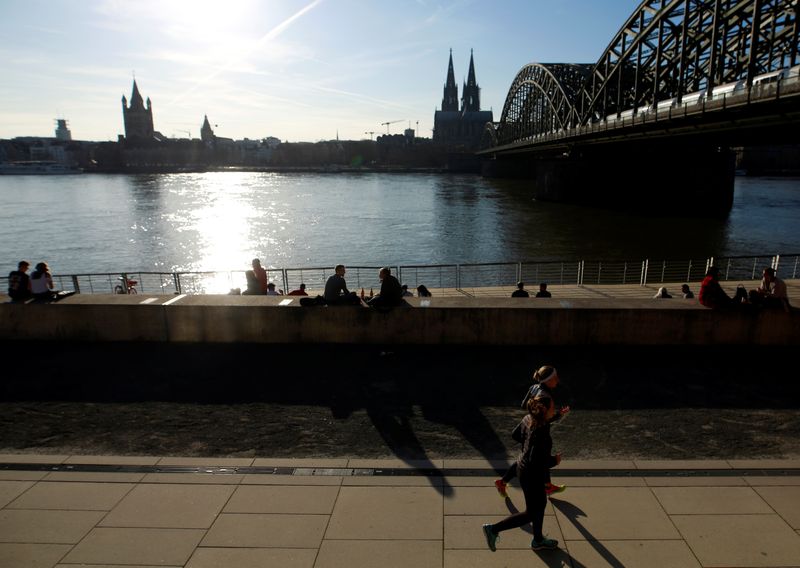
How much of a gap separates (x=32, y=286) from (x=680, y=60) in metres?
53.3

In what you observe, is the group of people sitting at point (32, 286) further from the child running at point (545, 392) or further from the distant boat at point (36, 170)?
the distant boat at point (36, 170)

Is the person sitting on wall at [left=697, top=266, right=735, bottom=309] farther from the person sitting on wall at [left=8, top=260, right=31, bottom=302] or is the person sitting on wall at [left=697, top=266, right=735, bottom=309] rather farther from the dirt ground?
the person sitting on wall at [left=8, top=260, right=31, bottom=302]

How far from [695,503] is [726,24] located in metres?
50.6

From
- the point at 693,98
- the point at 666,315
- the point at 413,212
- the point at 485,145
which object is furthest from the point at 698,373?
the point at 485,145

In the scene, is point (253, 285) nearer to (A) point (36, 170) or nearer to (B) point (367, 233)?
(B) point (367, 233)

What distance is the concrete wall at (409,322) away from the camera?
885 cm

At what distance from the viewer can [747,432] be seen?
6363mm

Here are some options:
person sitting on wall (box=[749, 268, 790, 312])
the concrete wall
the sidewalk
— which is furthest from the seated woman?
Result: person sitting on wall (box=[749, 268, 790, 312])

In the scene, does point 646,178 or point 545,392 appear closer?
point 545,392

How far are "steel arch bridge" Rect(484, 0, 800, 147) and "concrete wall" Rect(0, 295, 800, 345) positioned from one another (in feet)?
85.9

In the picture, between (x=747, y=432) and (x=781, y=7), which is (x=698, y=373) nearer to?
(x=747, y=432)

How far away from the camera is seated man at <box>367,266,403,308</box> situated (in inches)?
349

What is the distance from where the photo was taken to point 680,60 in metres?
48.5

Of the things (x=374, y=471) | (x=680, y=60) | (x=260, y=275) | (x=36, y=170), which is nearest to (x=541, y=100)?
(x=680, y=60)
